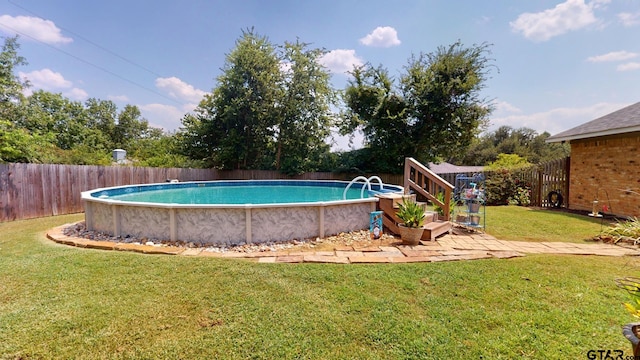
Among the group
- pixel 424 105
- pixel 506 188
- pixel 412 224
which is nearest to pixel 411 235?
pixel 412 224

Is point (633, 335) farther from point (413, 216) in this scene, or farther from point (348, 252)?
point (413, 216)

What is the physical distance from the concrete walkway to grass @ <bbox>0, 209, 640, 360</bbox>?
33 centimetres

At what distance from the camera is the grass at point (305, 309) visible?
221 centimetres

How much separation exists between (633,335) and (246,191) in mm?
12004

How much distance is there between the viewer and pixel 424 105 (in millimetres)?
12719

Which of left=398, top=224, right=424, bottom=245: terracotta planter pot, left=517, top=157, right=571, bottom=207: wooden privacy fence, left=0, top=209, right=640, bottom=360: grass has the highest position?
left=517, top=157, right=571, bottom=207: wooden privacy fence

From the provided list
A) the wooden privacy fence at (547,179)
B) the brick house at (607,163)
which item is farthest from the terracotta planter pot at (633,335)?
the wooden privacy fence at (547,179)

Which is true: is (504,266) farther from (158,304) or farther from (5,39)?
(5,39)

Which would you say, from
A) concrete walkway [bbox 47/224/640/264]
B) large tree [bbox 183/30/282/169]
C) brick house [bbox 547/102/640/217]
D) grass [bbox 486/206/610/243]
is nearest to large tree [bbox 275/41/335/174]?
large tree [bbox 183/30/282/169]

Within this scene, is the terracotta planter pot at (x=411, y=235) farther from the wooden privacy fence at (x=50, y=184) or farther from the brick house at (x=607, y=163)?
the wooden privacy fence at (x=50, y=184)

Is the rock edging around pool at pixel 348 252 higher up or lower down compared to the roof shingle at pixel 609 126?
lower down

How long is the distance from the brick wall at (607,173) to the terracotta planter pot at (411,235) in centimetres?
654

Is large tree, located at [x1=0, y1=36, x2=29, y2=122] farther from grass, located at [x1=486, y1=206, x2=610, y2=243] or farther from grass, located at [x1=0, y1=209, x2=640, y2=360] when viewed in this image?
grass, located at [x1=486, y1=206, x2=610, y2=243]

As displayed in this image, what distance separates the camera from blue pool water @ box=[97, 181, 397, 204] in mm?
9984
